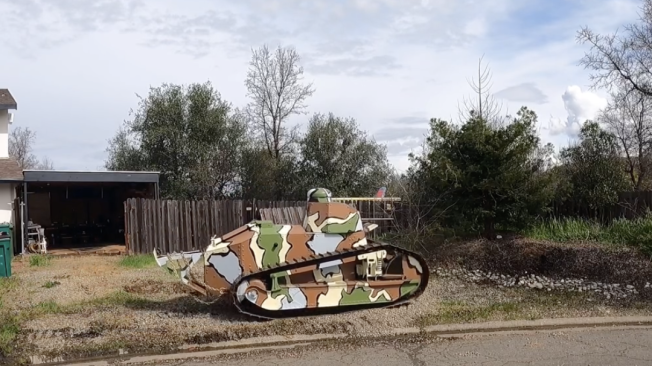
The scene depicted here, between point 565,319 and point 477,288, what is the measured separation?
2689 millimetres

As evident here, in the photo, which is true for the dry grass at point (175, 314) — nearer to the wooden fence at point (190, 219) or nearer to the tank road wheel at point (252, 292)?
the tank road wheel at point (252, 292)

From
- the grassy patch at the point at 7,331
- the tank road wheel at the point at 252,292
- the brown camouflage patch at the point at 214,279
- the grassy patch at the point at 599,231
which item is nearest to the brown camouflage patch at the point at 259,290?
the tank road wheel at the point at 252,292

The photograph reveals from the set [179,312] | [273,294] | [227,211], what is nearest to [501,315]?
[273,294]

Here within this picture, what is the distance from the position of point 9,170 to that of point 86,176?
223cm

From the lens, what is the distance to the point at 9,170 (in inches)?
771

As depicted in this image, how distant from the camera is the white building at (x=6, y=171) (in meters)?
19.1

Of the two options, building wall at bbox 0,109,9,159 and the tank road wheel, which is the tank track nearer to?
the tank road wheel

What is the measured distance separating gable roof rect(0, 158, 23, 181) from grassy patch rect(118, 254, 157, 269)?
4.23m

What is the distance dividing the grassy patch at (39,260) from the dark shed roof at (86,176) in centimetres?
235

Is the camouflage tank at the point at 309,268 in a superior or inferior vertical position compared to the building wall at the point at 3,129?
inferior

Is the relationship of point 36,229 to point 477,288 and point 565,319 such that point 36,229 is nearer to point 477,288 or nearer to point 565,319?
point 477,288

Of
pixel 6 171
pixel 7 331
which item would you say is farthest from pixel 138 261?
pixel 7 331

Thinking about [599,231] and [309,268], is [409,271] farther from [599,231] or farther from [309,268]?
[599,231]

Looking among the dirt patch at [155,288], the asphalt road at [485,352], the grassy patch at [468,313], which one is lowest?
the asphalt road at [485,352]
